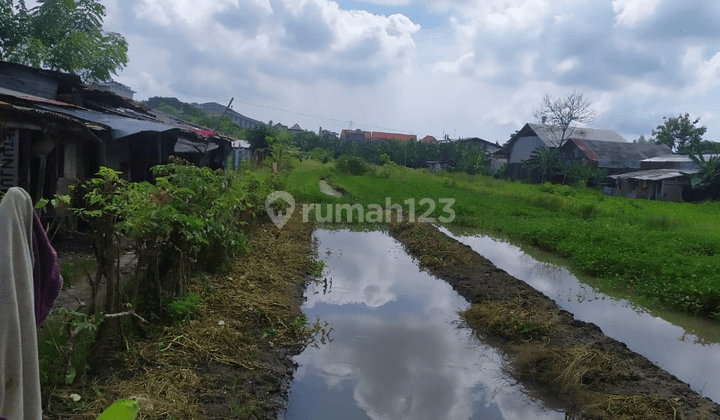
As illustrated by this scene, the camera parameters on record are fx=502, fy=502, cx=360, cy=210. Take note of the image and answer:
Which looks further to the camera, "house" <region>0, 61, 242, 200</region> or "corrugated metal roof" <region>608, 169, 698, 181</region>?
"corrugated metal roof" <region>608, 169, 698, 181</region>

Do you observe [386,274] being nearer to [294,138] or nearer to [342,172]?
[342,172]

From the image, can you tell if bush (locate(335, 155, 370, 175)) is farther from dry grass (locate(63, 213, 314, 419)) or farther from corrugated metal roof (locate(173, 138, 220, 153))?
dry grass (locate(63, 213, 314, 419))

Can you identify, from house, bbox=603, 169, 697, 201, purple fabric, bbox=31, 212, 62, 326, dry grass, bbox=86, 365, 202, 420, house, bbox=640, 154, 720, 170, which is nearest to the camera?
purple fabric, bbox=31, 212, 62, 326

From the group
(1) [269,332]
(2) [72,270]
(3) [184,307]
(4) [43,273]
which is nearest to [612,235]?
(1) [269,332]

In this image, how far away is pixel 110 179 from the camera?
14.4 feet

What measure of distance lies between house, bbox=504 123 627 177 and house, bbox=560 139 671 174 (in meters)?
2.32

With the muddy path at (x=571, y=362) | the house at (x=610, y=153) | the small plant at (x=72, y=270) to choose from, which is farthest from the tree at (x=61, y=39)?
the house at (x=610, y=153)

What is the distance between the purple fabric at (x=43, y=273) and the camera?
7.11 ft

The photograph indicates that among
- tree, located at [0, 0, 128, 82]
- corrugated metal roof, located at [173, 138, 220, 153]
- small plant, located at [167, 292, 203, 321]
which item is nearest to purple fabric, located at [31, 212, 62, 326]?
small plant, located at [167, 292, 203, 321]

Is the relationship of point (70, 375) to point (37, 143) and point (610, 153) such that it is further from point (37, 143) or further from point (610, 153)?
point (610, 153)

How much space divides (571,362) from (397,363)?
1990 millimetres

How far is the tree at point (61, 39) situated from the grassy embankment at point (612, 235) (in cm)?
905

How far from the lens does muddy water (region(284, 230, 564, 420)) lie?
5129mm

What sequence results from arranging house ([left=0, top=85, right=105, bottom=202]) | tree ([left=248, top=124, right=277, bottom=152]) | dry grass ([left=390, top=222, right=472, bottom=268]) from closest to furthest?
house ([left=0, top=85, right=105, bottom=202])
dry grass ([left=390, top=222, right=472, bottom=268])
tree ([left=248, top=124, right=277, bottom=152])
